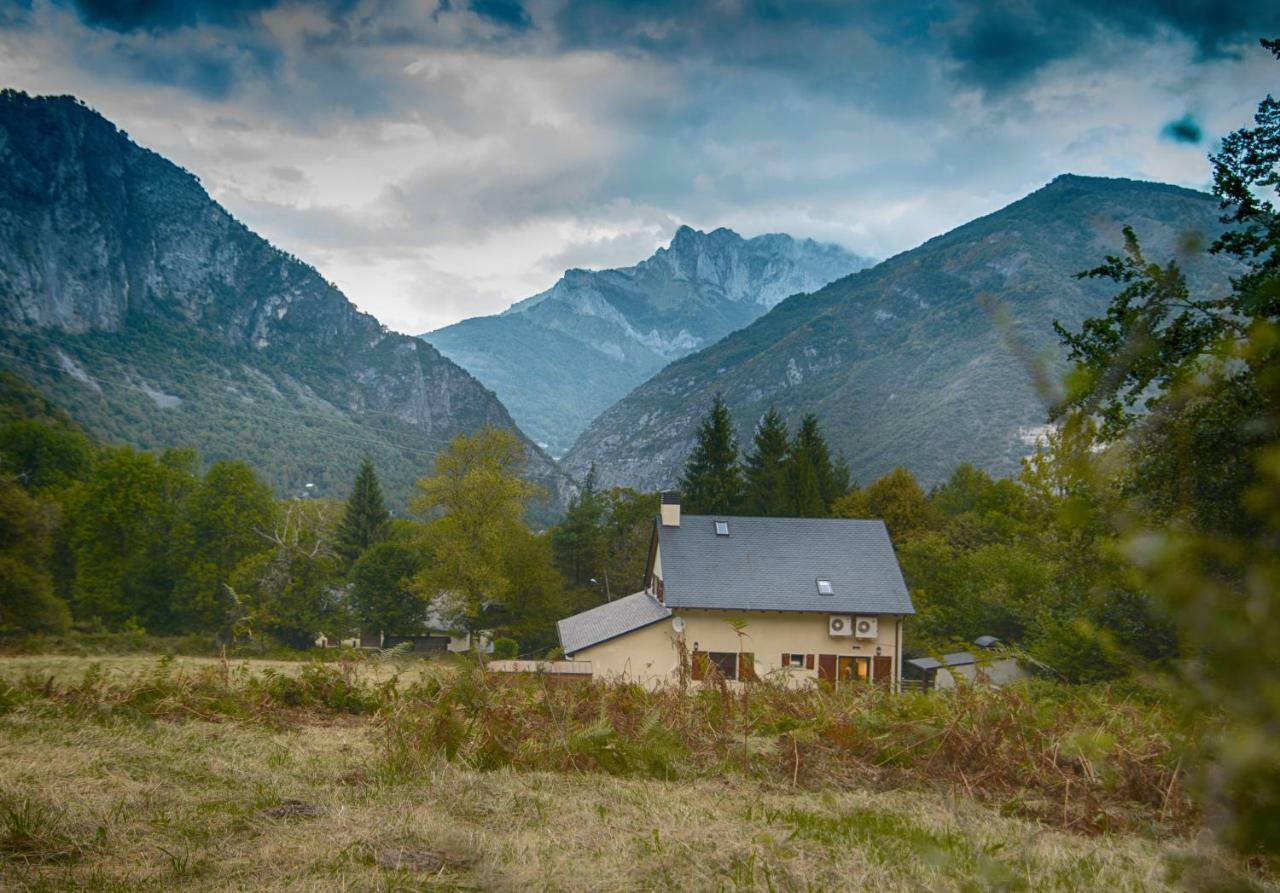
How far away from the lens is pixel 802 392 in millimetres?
148000

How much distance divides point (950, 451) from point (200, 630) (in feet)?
243

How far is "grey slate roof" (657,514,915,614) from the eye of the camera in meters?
27.5

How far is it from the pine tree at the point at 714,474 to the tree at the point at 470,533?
1205cm

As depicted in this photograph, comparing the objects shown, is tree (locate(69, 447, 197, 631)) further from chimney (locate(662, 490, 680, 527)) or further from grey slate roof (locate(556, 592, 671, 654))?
chimney (locate(662, 490, 680, 527))

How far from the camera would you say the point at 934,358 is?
335 ft

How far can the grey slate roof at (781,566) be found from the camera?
27516mm

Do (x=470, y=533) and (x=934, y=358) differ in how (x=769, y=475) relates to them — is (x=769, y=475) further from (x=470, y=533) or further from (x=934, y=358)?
(x=934, y=358)

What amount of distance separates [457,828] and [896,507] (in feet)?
142

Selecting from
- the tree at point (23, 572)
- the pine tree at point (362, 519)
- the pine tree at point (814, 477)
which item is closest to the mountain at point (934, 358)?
the pine tree at point (814, 477)

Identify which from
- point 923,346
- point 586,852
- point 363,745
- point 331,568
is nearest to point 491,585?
point 331,568

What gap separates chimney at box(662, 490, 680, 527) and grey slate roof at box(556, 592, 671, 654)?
303 cm

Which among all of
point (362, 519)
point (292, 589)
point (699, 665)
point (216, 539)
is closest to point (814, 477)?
point (362, 519)

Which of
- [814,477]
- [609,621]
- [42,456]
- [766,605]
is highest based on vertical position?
[42,456]

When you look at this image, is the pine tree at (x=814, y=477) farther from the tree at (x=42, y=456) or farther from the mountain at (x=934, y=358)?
the tree at (x=42, y=456)
